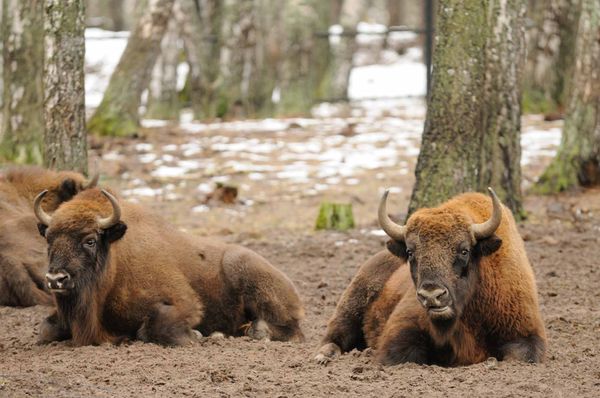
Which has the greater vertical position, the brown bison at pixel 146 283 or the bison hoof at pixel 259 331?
the brown bison at pixel 146 283

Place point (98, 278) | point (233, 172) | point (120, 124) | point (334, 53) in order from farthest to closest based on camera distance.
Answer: point (334, 53)
point (120, 124)
point (233, 172)
point (98, 278)

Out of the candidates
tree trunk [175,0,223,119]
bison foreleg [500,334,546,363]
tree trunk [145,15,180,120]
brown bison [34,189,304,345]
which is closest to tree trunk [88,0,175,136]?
tree trunk [175,0,223,119]

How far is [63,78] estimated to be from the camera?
1164cm

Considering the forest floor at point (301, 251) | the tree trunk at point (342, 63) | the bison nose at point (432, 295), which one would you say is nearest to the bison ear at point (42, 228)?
the forest floor at point (301, 251)

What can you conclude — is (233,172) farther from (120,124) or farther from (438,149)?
(438,149)

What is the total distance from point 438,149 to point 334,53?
19748 mm

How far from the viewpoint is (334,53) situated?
31.3 meters

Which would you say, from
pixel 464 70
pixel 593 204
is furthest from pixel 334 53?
pixel 464 70

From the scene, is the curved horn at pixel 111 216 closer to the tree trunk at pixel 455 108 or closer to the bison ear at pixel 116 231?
the bison ear at pixel 116 231

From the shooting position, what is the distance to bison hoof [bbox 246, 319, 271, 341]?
30.2ft

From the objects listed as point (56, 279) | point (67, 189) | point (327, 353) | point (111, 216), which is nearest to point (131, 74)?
point (67, 189)

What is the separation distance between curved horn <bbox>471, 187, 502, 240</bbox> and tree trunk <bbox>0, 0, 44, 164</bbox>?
9.42 meters

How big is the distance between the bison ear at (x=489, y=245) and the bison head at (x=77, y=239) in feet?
8.82

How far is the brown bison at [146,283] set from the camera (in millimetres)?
8531
